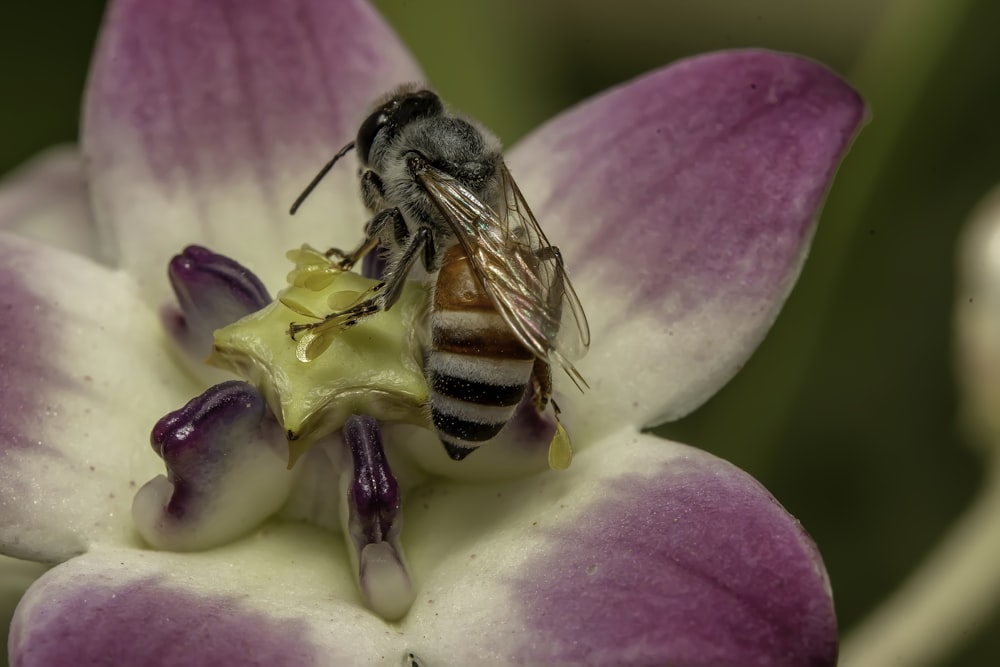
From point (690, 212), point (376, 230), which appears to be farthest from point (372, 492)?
point (690, 212)

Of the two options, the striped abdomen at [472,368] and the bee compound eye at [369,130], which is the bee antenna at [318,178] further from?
the striped abdomen at [472,368]

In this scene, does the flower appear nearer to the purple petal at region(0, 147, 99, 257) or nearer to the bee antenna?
the bee antenna

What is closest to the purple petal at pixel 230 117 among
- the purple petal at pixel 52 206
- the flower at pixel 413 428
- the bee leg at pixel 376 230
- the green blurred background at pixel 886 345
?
the flower at pixel 413 428

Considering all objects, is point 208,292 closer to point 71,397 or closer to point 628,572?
point 71,397

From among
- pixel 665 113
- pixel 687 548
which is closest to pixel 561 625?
pixel 687 548

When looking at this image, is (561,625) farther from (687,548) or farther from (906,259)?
(906,259)

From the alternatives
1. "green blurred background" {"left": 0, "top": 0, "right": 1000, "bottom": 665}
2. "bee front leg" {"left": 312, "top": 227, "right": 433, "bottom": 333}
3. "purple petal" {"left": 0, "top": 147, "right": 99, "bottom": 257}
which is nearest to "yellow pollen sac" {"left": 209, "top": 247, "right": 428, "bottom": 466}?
"bee front leg" {"left": 312, "top": 227, "right": 433, "bottom": 333}

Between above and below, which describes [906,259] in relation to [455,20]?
above
